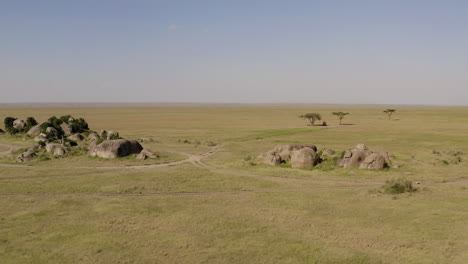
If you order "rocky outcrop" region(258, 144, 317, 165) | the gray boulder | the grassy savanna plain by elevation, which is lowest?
the grassy savanna plain

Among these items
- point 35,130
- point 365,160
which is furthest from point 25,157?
point 365,160

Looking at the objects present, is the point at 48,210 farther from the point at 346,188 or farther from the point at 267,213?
the point at 346,188

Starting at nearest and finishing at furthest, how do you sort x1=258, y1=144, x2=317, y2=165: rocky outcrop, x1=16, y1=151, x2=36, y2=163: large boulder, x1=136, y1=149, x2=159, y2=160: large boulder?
1. x1=258, y1=144, x2=317, y2=165: rocky outcrop
2. x1=16, y1=151, x2=36, y2=163: large boulder
3. x1=136, y1=149, x2=159, y2=160: large boulder

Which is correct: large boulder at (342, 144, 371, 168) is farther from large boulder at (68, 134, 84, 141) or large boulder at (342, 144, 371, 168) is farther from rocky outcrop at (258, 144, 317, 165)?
large boulder at (68, 134, 84, 141)

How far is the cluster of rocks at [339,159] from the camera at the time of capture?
41.2 metres

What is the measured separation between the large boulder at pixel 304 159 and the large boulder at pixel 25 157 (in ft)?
124

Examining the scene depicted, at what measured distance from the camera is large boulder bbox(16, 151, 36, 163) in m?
47.2

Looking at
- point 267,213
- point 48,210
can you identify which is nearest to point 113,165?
point 48,210

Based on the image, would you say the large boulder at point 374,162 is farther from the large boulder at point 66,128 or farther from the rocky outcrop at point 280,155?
the large boulder at point 66,128

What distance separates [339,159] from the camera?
4312cm

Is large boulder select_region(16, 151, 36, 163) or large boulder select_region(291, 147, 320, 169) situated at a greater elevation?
large boulder select_region(291, 147, 320, 169)

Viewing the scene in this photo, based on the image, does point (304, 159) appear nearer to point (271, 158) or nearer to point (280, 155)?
point (280, 155)

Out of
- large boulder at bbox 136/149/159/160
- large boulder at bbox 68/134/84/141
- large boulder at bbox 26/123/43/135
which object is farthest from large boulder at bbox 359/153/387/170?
large boulder at bbox 26/123/43/135

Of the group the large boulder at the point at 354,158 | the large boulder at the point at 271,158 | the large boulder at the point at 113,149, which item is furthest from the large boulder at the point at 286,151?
the large boulder at the point at 113,149
